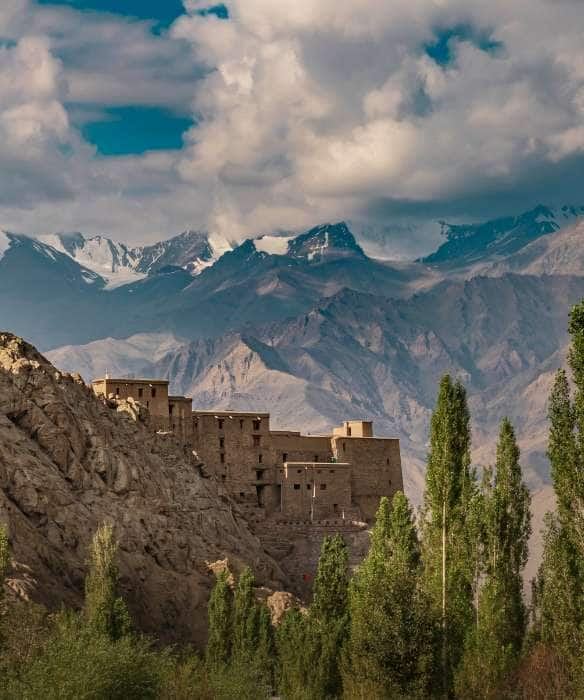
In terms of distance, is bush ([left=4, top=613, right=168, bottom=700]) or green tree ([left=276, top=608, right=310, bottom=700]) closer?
bush ([left=4, top=613, right=168, bottom=700])

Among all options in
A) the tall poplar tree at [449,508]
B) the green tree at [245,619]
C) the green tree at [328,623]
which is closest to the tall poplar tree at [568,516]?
the tall poplar tree at [449,508]

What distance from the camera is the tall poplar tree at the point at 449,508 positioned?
70.2 metres

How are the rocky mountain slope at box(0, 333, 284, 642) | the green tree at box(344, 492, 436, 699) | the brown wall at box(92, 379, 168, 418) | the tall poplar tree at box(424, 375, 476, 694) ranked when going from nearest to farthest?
the green tree at box(344, 492, 436, 699) < the tall poplar tree at box(424, 375, 476, 694) < the rocky mountain slope at box(0, 333, 284, 642) < the brown wall at box(92, 379, 168, 418)

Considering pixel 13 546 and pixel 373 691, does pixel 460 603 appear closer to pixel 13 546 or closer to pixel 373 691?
pixel 373 691

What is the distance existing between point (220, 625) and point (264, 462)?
40313mm

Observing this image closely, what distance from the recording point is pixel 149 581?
9894 centimetres

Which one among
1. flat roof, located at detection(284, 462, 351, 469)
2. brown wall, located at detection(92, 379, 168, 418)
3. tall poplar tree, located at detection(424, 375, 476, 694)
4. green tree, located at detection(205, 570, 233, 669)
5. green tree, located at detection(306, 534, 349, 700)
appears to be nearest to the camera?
tall poplar tree, located at detection(424, 375, 476, 694)

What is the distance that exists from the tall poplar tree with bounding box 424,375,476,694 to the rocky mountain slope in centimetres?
2808

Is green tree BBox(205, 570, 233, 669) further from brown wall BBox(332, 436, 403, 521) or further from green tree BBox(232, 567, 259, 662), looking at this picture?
brown wall BBox(332, 436, 403, 521)

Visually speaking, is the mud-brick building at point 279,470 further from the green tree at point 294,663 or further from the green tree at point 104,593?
the green tree at point 294,663

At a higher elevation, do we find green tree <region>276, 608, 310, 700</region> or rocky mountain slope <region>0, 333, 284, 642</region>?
rocky mountain slope <region>0, 333, 284, 642</region>

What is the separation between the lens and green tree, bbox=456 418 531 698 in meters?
67.8

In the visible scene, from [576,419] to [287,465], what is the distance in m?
66.6

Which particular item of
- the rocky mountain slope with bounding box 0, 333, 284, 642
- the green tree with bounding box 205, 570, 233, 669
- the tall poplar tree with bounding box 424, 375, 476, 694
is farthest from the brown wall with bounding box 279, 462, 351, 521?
the tall poplar tree with bounding box 424, 375, 476, 694
